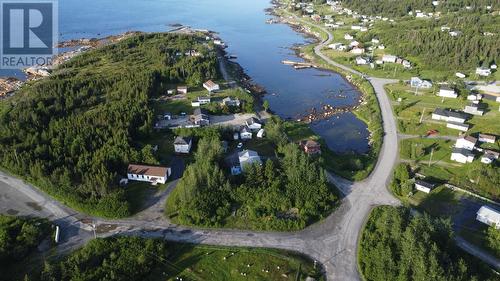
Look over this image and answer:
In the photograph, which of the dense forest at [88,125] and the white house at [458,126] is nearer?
the dense forest at [88,125]

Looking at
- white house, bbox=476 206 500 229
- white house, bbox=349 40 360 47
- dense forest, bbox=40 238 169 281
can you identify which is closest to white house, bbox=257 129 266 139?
dense forest, bbox=40 238 169 281

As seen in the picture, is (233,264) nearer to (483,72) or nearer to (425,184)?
(425,184)

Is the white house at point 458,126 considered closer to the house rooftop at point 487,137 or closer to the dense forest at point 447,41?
the house rooftop at point 487,137

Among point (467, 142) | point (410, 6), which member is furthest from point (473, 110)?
point (410, 6)

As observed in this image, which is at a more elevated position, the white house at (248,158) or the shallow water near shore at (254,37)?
the shallow water near shore at (254,37)

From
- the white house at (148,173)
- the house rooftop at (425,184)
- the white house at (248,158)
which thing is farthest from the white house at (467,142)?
the white house at (148,173)

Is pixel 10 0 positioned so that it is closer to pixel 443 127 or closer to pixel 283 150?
pixel 283 150

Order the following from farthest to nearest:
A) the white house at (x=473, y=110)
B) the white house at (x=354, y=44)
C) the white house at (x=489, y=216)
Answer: the white house at (x=354, y=44)
the white house at (x=473, y=110)
the white house at (x=489, y=216)
